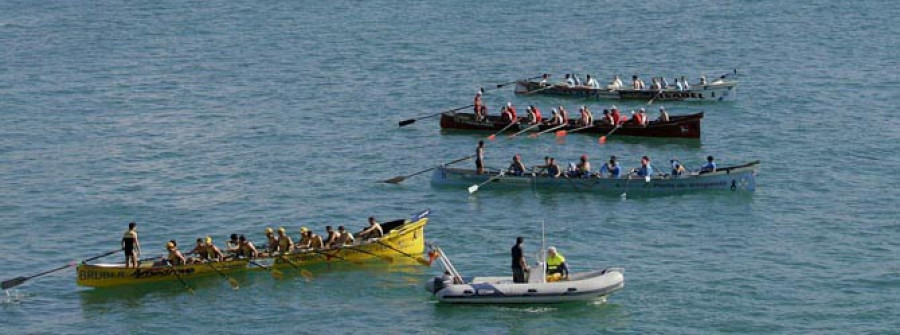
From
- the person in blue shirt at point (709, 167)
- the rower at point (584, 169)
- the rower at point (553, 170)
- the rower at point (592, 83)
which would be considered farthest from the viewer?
the rower at point (592, 83)

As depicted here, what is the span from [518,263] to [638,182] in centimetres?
1563

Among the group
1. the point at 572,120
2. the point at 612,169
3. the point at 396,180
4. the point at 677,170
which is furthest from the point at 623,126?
the point at 396,180

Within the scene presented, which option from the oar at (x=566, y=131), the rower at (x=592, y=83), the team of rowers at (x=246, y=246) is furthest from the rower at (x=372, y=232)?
the rower at (x=592, y=83)

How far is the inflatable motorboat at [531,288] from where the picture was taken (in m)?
49.7

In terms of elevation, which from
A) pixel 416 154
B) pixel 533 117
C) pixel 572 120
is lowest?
pixel 416 154

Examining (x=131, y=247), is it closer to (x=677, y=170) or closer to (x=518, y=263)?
(x=518, y=263)

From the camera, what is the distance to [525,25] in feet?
367

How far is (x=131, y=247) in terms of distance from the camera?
174ft

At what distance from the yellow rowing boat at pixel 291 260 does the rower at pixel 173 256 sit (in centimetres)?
20

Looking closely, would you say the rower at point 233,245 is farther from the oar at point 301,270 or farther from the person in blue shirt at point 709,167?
the person in blue shirt at point 709,167

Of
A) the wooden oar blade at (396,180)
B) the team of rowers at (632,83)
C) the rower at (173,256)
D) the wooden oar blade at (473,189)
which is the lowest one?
the rower at (173,256)

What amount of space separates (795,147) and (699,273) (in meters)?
21.0

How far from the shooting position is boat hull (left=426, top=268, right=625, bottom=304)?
49.7 m

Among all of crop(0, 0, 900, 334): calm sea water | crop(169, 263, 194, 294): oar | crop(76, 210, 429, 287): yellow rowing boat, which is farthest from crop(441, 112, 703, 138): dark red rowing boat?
crop(169, 263, 194, 294): oar
